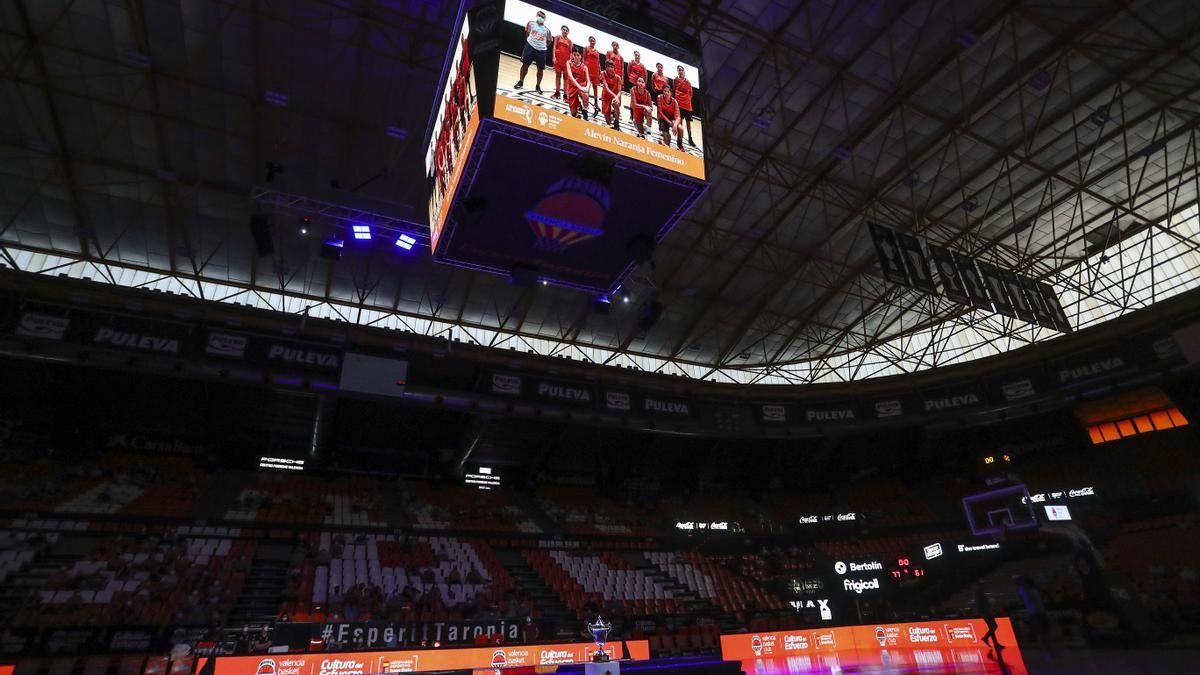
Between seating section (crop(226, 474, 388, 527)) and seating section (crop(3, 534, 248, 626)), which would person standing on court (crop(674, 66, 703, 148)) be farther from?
seating section (crop(226, 474, 388, 527))

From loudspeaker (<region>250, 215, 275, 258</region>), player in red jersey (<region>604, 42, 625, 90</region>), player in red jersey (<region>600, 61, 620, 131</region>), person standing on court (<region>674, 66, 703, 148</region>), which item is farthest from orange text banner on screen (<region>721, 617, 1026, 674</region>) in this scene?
loudspeaker (<region>250, 215, 275, 258</region>)

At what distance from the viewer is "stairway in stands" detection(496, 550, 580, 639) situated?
1731 centimetres

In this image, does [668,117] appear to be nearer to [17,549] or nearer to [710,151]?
[710,151]

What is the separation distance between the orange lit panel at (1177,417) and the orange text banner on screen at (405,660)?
26219 mm

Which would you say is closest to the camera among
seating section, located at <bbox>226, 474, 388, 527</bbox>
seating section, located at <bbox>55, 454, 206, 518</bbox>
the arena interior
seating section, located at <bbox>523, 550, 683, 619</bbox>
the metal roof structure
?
the arena interior

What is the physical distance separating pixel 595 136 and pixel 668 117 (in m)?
1.57

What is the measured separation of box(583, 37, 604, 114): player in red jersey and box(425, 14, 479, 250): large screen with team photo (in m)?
1.82

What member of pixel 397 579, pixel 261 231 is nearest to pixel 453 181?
pixel 261 231

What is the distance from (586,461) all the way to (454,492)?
6.64 metres

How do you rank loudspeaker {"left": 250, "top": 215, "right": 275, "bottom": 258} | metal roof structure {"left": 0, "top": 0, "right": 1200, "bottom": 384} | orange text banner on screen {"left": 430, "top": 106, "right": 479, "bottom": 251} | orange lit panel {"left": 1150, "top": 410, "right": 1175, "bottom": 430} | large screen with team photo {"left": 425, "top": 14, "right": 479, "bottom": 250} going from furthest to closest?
Result: orange lit panel {"left": 1150, "top": 410, "right": 1175, "bottom": 430} → loudspeaker {"left": 250, "top": 215, "right": 275, "bottom": 258} → metal roof structure {"left": 0, "top": 0, "right": 1200, "bottom": 384} → large screen with team photo {"left": 425, "top": 14, "right": 479, "bottom": 250} → orange text banner on screen {"left": 430, "top": 106, "right": 479, "bottom": 251}

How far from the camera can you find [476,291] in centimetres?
2459

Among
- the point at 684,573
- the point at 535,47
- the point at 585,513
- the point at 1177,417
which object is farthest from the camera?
the point at 585,513

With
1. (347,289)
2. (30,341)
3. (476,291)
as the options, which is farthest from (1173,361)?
(30,341)

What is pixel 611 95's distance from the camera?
9.21m
